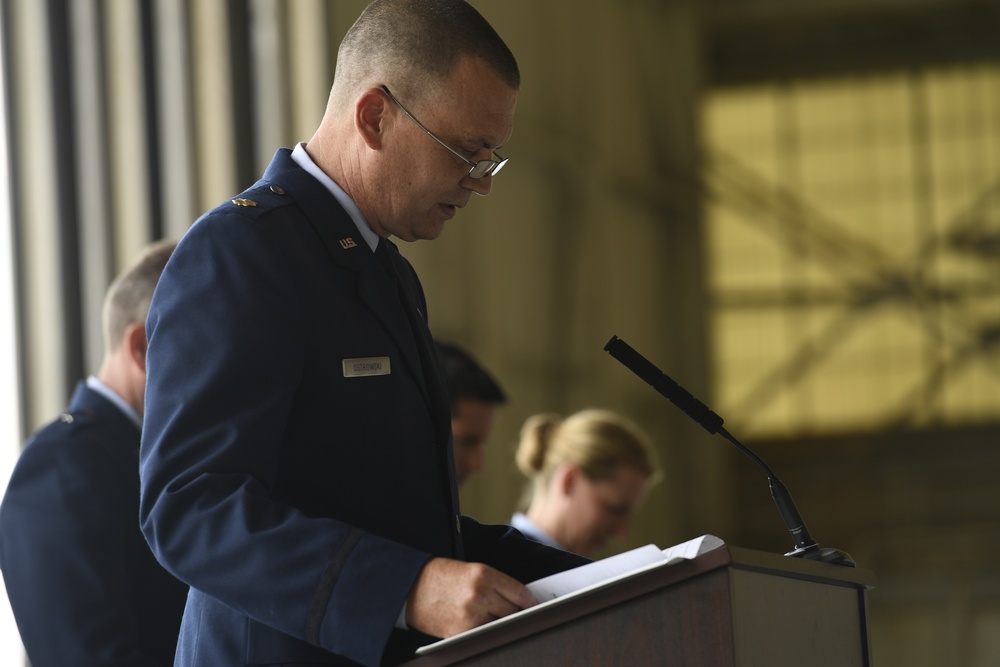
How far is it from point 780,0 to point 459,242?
6342mm

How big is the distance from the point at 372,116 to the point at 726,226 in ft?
39.1

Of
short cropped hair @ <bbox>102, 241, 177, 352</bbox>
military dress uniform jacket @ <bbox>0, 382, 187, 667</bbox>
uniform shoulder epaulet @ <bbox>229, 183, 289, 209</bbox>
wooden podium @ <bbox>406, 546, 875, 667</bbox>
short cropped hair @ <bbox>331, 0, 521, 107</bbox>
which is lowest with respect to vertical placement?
military dress uniform jacket @ <bbox>0, 382, 187, 667</bbox>

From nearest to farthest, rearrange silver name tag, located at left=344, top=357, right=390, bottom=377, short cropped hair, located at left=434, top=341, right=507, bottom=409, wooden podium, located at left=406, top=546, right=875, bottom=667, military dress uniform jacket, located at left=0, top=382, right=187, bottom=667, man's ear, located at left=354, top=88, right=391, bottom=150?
wooden podium, located at left=406, top=546, right=875, bottom=667 < silver name tag, located at left=344, top=357, right=390, bottom=377 < man's ear, located at left=354, top=88, right=391, bottom=150 < military dress uniform jacket, located at left=0, top=382, right=187, bottom=667 < short cropped hair, located at left=434, top=341, right=507, bottom=409

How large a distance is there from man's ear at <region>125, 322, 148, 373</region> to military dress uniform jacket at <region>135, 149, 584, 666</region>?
940 mm

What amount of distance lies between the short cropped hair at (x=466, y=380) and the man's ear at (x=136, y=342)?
2.95ft

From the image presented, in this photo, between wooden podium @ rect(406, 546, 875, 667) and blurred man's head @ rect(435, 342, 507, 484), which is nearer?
wooden podium @ rect(406, 546, 875, 667)

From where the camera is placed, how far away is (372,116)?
1.46 metres

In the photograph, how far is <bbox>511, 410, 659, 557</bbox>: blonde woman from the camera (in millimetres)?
3635

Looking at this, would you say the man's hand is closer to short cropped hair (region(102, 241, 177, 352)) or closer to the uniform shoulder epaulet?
the uniform shoulder epaulet

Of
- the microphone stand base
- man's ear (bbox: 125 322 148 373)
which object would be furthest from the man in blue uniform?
man's ear (bbox: 125 322 148 373)

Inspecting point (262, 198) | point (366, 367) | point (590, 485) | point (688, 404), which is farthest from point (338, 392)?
point (590, 485)

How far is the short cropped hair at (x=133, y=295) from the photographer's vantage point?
232cm

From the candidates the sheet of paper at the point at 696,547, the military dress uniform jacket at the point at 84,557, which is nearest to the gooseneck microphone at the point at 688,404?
the sheet of paper at the point at 696,547

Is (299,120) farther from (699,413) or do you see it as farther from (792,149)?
(792,149)
